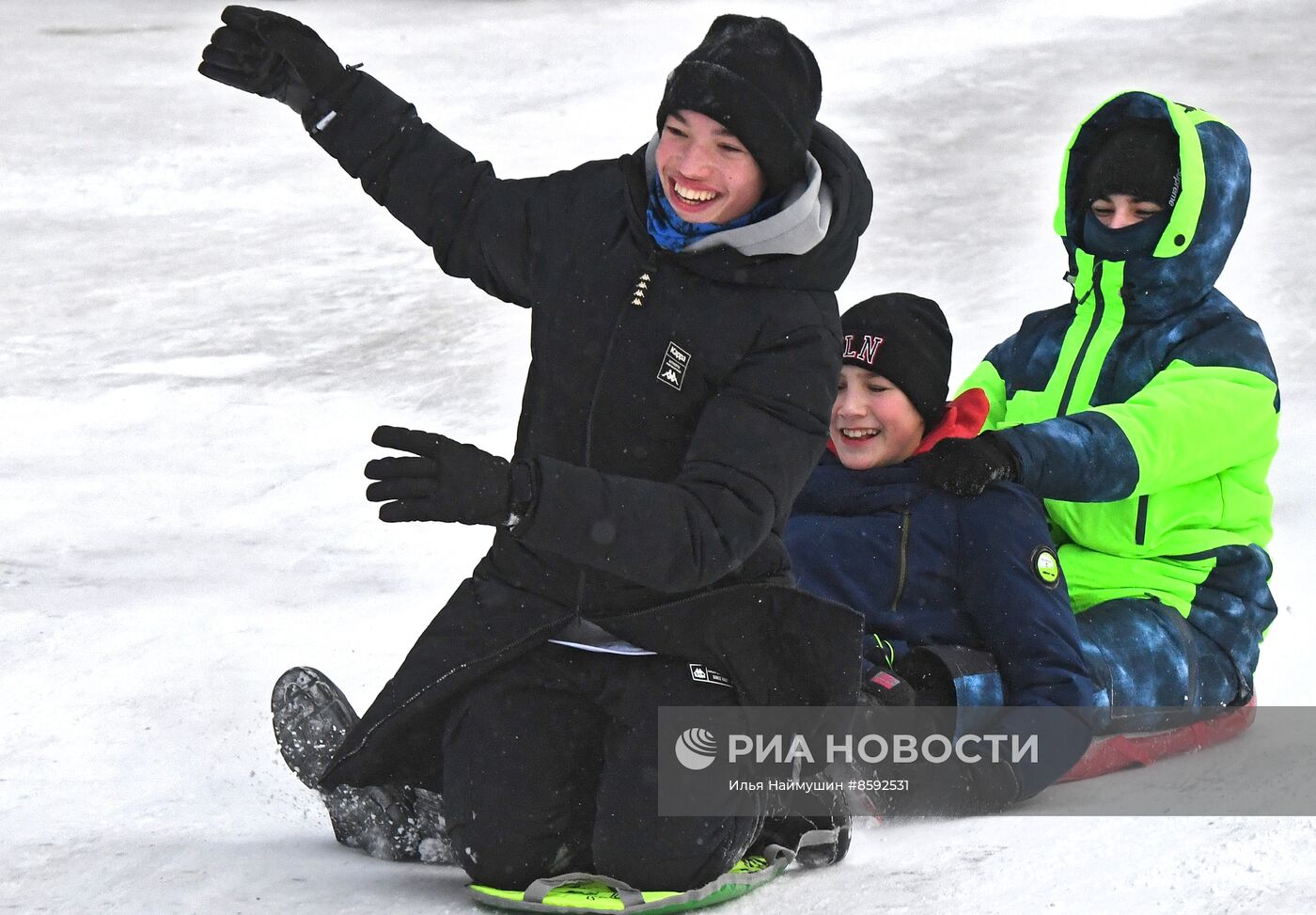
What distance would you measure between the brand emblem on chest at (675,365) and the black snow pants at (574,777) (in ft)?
1.33

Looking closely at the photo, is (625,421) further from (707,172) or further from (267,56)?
(267,56)

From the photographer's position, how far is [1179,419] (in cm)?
325

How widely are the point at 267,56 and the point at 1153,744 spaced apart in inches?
77.8

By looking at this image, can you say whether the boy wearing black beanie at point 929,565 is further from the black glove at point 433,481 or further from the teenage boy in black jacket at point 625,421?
the black glove at point 433,481

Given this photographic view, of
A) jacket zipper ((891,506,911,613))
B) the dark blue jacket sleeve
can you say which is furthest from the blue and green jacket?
jacket zipper ((891,506,911,613))

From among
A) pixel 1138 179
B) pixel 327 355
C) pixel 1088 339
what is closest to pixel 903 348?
pixel 1088 339

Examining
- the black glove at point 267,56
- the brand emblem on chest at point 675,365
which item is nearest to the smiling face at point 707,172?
the brand emblem on chest at point 675,365

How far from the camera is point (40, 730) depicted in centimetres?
312

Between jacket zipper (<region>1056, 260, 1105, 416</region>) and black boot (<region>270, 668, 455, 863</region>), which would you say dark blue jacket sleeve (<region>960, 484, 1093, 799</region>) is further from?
black boot (<region>270, 668, 455, 863</region>)

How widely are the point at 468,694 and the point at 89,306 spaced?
175 inches

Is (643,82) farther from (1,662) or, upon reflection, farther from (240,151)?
(1,662)

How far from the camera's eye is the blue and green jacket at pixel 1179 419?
128 inches

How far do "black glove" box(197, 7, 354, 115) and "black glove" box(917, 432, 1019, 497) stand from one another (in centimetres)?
123

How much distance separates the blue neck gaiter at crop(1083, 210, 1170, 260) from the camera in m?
3.45
